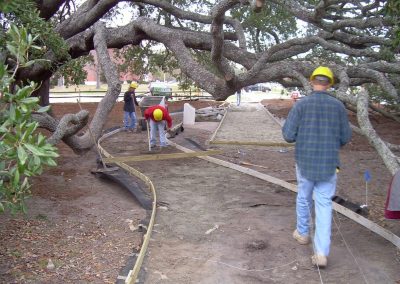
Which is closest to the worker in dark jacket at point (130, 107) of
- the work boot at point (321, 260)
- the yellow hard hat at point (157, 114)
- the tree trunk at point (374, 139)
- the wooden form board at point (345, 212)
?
the yellow hard hat at point (157, 114)

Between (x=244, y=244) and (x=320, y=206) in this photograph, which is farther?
(x=244, y=244)

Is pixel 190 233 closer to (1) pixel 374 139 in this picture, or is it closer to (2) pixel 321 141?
(2) pixel 321 141

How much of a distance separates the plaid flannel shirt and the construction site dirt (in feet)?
3.14

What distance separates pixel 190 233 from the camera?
5559 mm

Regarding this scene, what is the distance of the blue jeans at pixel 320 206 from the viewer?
4.50m

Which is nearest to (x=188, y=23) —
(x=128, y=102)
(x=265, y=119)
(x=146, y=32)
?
(x=128, y=102)

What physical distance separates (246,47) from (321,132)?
18.3 feet

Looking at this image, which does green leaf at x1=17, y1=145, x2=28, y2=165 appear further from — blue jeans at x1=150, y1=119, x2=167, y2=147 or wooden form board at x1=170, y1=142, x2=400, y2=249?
blue jeans at x1=150, y1=119, x2=167, y2=147

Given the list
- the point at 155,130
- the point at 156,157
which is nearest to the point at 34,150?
the point at 156,157

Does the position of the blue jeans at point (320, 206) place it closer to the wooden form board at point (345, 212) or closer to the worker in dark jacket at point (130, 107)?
the wooden form board at point (345, 212)

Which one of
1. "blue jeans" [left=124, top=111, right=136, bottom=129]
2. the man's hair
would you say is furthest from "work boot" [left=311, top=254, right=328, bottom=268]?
"blue jeans" [left=124, top=111, right=136, bottom=129]

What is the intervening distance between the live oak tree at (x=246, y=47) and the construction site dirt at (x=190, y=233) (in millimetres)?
965

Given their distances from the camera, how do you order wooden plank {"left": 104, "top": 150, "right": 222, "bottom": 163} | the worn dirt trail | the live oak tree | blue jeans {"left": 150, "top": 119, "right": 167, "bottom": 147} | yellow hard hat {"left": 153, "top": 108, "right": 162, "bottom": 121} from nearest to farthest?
1. the worn dirt trail
2. the live oak tree
3. wooden plank {"left": 104, "top": 150, "right": 222, "bottom": 163}
4. yellow hard hat {"left": 153, "top": 108, "right": 162, "bottom": 121}
5. blue jeans {"left": 150, "top": 119, "right": 167, "bottom": 147}

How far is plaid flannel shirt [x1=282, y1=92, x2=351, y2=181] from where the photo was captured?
4.55 metres
